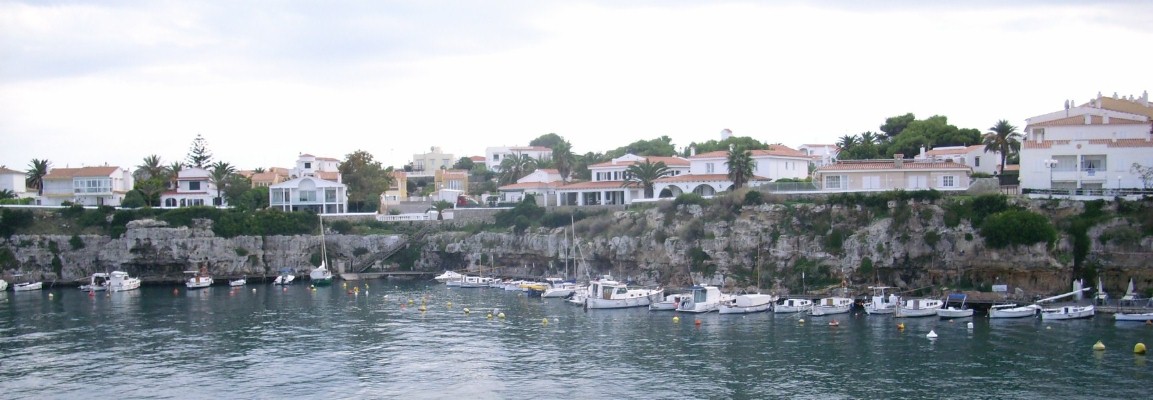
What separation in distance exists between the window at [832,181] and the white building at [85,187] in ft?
276

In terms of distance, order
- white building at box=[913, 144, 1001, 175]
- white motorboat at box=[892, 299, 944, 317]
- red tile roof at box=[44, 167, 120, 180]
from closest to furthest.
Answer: white motorboat at box=[892, 299, 944, 317]
white building at box=[913, 144, 1001, 175]
red tile roof at box=[44, 167, 120, 180]

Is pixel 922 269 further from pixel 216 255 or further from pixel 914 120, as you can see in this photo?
pixel 216 255

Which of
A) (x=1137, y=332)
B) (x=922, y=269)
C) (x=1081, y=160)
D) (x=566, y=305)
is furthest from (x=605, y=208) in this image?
(x=1137, y=332)

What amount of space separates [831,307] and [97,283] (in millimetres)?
72975

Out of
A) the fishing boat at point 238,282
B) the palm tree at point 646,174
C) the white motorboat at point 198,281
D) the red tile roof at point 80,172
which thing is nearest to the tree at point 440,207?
the palm tree at point 646,174

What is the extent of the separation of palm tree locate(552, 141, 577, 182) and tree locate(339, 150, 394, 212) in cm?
2189

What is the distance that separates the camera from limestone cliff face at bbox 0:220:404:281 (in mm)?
104938

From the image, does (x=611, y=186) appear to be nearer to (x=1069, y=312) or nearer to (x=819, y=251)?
(x=819, y=251)

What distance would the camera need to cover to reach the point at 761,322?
68000 mm

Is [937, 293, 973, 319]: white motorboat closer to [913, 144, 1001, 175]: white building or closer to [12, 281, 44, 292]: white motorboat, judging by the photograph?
[913, 144, 1001, 175]: white building

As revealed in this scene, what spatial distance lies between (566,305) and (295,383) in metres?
32.2

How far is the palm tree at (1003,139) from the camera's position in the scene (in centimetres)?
8912

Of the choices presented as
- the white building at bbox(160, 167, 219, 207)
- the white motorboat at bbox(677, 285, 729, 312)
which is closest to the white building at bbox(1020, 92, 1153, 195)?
the white motorboat at bbox(677, 285, 729, 312)

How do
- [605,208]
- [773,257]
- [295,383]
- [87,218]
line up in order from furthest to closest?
[87,218], [605,208], [773,257], [295,383]
